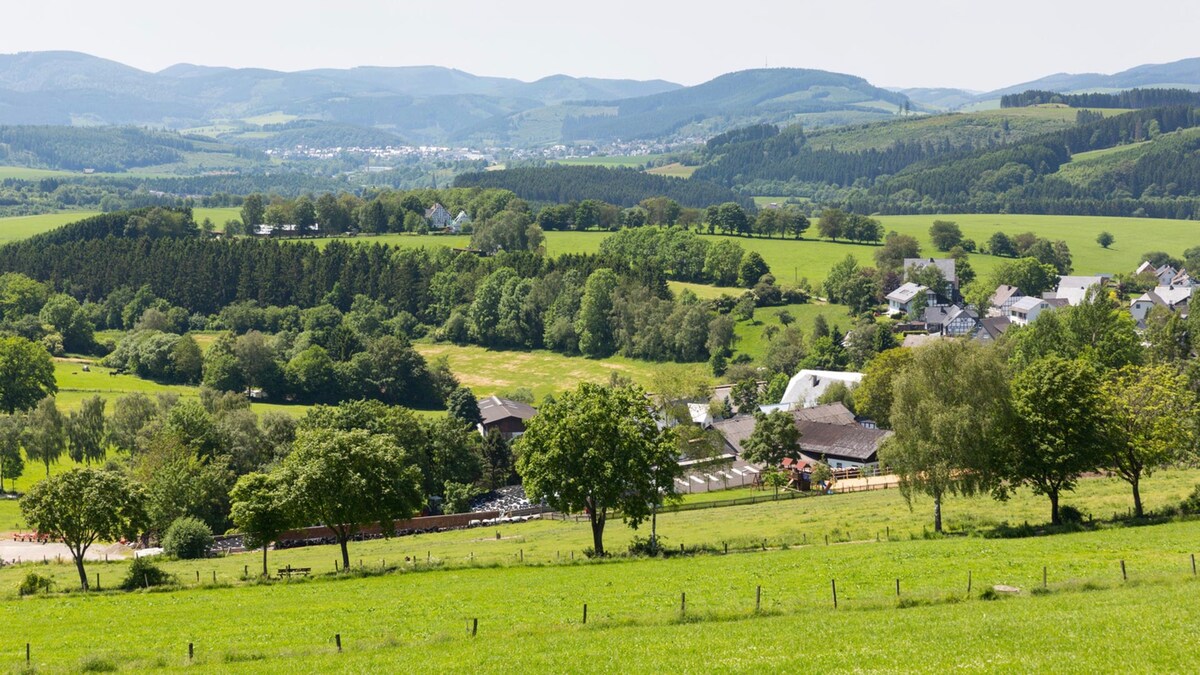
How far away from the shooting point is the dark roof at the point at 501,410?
101 metres

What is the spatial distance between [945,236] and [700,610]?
160235 millimetres

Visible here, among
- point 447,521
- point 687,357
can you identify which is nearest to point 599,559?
point 447,521

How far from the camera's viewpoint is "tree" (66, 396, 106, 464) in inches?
3425

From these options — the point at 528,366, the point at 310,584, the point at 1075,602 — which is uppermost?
the point at 1075,602

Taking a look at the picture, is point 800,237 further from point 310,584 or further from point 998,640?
point 998,640

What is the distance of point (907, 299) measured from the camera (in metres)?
136

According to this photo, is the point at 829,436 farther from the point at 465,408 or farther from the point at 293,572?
the point at 293,572

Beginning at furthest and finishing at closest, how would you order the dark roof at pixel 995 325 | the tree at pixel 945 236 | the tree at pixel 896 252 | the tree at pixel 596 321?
the tree at pixel 945 236 < the tree at pixel 896 252 < the tree at pixel 596 321 < the dark roof at pixel 995 325

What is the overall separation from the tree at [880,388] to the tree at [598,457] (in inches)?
1750

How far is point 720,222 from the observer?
630 ft

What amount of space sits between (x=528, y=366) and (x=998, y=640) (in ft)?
375

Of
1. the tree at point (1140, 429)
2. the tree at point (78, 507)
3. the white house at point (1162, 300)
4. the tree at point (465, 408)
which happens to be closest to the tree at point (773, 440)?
the tree at point (1140, 429)

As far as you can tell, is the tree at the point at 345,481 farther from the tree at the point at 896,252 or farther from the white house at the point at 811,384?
the tree at the point at 896,252

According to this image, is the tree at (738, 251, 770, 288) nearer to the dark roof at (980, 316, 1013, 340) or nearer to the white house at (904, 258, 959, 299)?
the white house at (904, 258, 959, 299)
